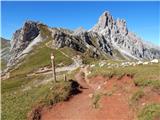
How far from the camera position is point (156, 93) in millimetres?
38062

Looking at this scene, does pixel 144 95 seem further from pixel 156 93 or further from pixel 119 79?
pixel 119 79

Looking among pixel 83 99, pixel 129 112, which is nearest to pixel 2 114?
pixel 83 99

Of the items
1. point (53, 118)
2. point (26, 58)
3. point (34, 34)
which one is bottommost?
point (53, 118)

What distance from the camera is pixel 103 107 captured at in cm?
4006

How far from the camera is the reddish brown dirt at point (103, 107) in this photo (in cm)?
3772

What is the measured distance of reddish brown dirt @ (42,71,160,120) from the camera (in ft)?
124

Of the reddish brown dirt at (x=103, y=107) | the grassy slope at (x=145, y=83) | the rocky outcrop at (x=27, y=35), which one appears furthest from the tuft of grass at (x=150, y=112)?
the rocky outcrop at (x=27, y=35)

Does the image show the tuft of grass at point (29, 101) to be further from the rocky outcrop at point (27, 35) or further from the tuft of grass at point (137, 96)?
the rocky outcrop at point (27, 35)

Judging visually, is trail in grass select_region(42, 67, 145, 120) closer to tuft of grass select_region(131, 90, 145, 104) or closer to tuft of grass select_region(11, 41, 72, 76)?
tuft of grass select_region(131, 90, 145, 104)

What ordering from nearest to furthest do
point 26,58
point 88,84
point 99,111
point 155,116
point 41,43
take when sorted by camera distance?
point 155,116 < point 99,111 < point 88,84 < point 26,58 < point 41,43

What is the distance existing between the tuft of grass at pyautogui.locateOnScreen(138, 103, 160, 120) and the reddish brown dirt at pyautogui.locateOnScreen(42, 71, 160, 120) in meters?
1.62

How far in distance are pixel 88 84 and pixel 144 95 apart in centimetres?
2121

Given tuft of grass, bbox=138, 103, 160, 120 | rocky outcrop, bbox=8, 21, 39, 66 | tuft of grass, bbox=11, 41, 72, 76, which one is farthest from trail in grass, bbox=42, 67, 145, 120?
rocky outcrop, bbox=8, 21, 39, 66

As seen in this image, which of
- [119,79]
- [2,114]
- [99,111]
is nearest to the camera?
[99,111]
